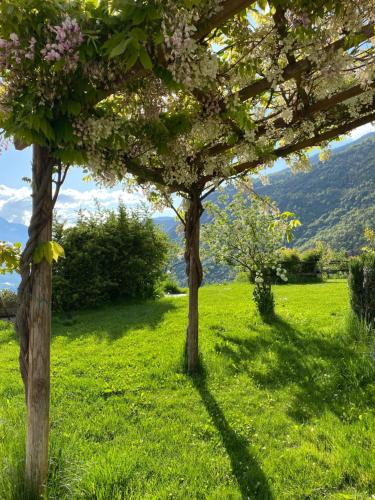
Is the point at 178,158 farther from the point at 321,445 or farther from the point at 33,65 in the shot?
the point at 321,445

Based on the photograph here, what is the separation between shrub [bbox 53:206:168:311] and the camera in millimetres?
13977

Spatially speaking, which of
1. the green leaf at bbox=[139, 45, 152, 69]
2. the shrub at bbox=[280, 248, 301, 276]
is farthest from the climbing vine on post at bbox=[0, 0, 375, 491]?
the shrub at bbox=[280, 248, 301, 276]

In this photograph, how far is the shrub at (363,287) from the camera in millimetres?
7418

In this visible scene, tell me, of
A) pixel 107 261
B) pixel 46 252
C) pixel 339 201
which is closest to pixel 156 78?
pixel 46 252

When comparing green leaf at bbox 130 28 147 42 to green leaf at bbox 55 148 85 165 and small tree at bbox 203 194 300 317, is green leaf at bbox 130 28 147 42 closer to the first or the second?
green leaf at bbox 55 148 85 165

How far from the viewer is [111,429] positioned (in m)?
4.56

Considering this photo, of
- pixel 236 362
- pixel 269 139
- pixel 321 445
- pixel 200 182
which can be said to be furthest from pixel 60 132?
pixel 236 362

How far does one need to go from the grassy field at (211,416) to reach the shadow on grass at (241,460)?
Result: 0.01 metres

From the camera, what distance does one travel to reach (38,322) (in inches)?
113

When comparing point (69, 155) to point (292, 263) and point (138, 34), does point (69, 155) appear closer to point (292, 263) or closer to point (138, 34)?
point (138, 34)

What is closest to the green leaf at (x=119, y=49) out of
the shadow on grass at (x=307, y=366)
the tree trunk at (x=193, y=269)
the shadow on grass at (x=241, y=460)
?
the shadow on grass at (x=241, y=460)

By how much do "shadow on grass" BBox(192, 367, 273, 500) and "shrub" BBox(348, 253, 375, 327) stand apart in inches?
146

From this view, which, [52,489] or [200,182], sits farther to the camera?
[200,182]

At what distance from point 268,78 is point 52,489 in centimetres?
366
